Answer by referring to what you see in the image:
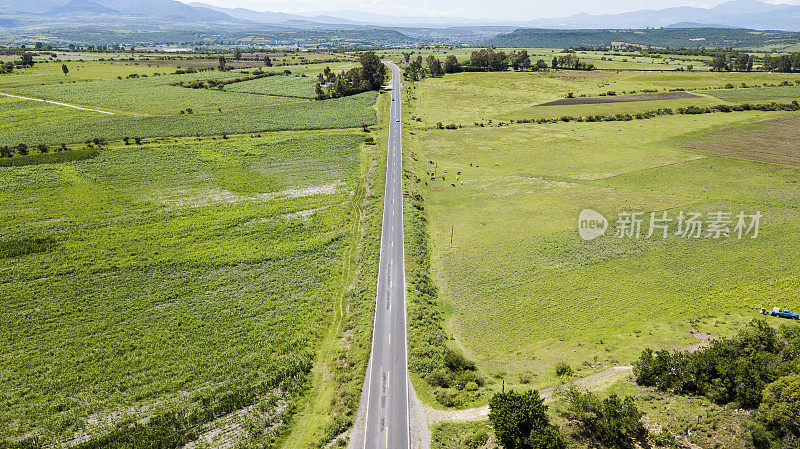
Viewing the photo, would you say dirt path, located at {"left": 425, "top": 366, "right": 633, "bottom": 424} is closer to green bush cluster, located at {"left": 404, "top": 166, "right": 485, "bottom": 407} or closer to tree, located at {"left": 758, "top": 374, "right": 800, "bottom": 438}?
green bush cluster, located at {"left": 404, "top": 166, "right": 485, "bottom": 407}

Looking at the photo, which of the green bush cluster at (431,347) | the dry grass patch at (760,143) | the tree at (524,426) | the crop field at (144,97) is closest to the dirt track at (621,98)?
the dry grass patch at (760,143)

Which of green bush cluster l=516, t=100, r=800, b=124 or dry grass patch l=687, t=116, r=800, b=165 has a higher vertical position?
green bush cluster l=516, t=100, r=800, b=124

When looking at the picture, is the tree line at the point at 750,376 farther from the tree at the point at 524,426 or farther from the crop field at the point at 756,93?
the crop field at the point at 756,93

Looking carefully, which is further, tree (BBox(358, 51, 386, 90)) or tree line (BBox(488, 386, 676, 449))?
tree (BBox(358, 51, 386, 90))

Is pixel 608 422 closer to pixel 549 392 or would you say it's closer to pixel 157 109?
pixel 549 392

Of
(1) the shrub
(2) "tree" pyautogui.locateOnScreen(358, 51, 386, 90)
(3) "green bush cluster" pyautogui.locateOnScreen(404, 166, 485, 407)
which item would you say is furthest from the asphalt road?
(2) "tree" pyautogui.locateOnScreen(358, 51, 386, 90)

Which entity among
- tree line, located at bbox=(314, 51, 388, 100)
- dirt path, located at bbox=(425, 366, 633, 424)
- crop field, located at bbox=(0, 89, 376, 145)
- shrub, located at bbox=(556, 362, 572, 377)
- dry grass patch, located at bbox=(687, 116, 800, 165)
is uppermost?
tree line, located at bbox=(314, 51, 388, 100)

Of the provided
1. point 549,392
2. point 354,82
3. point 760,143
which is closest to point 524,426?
point 549,392
